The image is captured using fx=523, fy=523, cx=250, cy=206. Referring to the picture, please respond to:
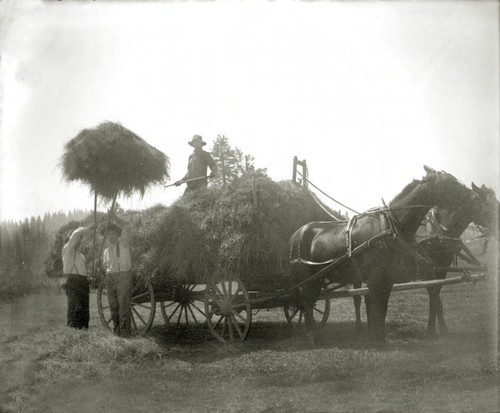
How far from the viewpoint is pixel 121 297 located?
9.33 metres

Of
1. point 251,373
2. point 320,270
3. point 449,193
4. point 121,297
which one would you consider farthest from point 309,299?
point 121,297

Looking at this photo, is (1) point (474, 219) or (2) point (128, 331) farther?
(2) point (128, 331)

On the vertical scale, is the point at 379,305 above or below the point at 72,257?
below

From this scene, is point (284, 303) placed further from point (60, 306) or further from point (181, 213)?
point (60, 306)

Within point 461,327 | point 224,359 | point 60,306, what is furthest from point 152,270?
point 60,306

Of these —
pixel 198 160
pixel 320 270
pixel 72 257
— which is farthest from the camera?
pixel 198 160

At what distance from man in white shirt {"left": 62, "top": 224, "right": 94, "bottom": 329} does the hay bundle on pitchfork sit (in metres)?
0.34

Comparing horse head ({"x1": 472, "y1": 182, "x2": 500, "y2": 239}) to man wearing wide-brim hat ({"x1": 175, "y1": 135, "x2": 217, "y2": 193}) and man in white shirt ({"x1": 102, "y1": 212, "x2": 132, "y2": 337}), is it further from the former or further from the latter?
man in white shirt ({"x1": 102, "y1": 212, "x2": 132, "y2": 337})

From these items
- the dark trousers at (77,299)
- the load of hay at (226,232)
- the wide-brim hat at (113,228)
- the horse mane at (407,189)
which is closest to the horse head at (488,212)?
the horse mane at (407,189)

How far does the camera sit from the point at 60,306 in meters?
18.2

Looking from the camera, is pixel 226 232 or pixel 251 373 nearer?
pixel 251 373

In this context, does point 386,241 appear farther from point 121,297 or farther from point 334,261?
point 121,297

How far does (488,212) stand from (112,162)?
6398 mm

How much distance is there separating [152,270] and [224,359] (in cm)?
235
